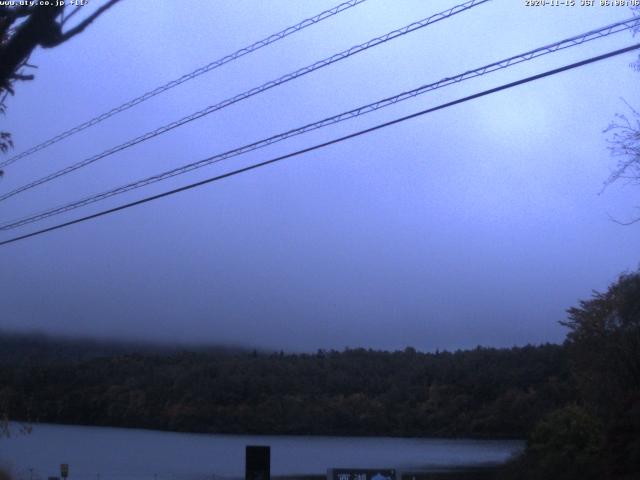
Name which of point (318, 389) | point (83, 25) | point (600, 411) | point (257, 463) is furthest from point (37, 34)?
point (318, 389)

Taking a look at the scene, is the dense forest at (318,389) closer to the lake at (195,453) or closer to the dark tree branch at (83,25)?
the lake at (195,453)

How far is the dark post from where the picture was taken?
1350cm

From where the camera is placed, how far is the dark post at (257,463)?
13500mm

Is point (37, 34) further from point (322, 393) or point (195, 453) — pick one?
point (322, 393)

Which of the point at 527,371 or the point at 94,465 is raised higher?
the point at 527,371

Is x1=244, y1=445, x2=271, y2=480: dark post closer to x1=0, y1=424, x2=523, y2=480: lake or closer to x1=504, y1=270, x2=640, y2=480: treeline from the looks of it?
x1=504, y1=270, x2=640, y2=480: treeline

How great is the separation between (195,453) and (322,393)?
32.8 ft

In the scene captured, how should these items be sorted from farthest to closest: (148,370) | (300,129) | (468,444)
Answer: (148,370)
(468,444)
(300,129)

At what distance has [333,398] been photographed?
3938 cm

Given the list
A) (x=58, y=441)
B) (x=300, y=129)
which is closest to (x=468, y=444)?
(x=58, y=441)

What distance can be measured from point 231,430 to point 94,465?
9251 mm

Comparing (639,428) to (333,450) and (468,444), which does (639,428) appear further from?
(468,444)

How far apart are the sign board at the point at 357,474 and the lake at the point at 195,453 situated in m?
12.0

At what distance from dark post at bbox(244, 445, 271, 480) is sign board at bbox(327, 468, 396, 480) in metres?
1.02
